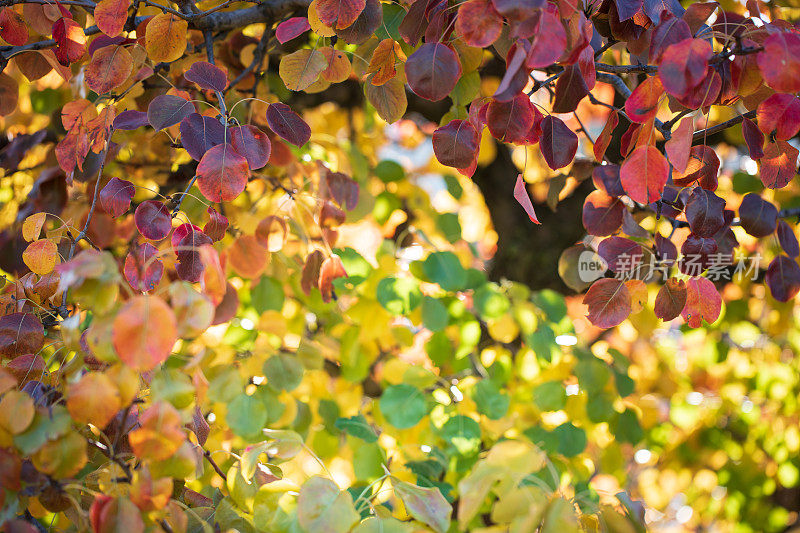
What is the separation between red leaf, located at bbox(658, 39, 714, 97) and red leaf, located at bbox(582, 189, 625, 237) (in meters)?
0.23

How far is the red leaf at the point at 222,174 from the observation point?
556mm

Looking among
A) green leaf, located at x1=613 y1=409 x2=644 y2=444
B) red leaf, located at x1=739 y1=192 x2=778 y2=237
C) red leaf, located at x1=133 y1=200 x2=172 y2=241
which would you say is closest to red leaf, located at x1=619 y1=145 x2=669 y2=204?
red leaf, located at x1=739 y1=192 x2=778 y2=237

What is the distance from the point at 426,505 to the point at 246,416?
342 mm

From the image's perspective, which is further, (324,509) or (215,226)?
(215,226)

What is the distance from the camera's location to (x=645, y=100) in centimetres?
53

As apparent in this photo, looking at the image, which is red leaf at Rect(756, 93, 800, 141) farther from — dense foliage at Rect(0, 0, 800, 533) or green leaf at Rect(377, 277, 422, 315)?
green leaf at Rect(377, 277, 422, 315)

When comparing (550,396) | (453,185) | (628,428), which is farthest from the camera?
(453,185)

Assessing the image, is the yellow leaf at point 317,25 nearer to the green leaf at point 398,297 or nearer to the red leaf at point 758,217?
the green leaf at point 398,297

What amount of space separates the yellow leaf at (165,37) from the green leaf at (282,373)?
17.3 inches

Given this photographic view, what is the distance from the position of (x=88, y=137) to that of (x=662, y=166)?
0.64 m

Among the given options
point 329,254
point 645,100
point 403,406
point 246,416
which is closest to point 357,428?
point 403,406

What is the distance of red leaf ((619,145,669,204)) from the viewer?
53 cm

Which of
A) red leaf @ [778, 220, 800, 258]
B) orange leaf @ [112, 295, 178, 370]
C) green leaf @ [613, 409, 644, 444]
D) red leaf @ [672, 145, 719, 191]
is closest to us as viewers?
orange leaf @ [112, 295, 178, 370]

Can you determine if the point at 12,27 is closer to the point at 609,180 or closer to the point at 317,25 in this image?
the point at 317,25
